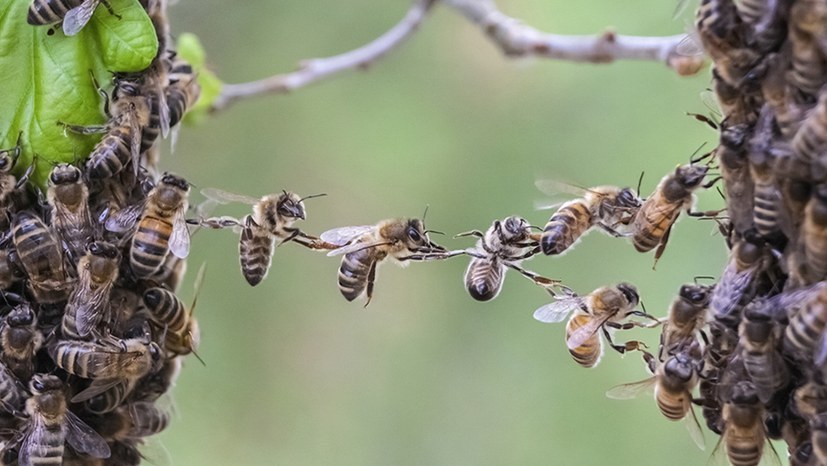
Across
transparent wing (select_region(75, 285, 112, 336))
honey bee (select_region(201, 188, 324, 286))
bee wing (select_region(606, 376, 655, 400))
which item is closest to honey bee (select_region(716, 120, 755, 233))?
bee wing (select_region(606, 376, 655, 400))

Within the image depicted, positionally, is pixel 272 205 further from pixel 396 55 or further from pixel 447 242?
pixel 396 55

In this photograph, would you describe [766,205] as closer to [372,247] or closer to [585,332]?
[585,332]

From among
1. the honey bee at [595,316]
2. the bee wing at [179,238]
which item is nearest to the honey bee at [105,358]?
the bee wing at [179,238]

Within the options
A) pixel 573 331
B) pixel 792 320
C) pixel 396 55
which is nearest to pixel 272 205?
pixel 573 331

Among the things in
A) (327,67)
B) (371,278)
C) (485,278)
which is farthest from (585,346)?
(327,67)

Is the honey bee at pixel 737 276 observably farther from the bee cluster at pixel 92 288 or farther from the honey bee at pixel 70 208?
the honey bee at pixel 70 208

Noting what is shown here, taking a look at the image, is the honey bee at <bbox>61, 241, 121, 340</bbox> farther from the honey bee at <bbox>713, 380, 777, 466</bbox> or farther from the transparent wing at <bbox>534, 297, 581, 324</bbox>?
the honey bee at <bbox>713, 380, 777, 466</bbox>

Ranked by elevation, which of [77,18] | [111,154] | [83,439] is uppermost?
[77,18]
